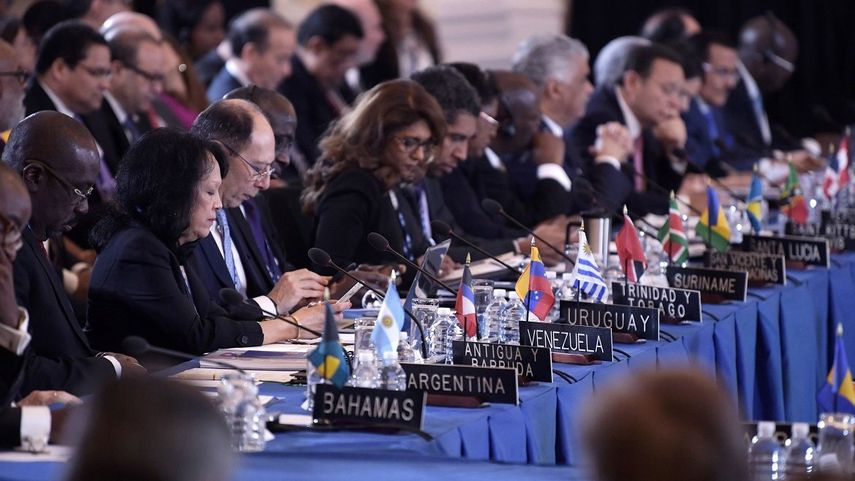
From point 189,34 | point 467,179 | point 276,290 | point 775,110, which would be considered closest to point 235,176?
point 276,290

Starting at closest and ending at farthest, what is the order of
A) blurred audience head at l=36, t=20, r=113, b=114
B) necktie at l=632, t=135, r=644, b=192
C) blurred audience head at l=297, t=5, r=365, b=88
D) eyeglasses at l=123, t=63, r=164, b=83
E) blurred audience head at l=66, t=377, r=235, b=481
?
blurred audience head at l=66, t=377, r=235, b=481
blurred audience head at l=36, t=20, r=113, b=114
eyeglasses at l=123, t=63, r=164, b=83
necktie at l=632, t=135, r=644, b=192
blurred audience head at l=297, t=5, r=365, b=88

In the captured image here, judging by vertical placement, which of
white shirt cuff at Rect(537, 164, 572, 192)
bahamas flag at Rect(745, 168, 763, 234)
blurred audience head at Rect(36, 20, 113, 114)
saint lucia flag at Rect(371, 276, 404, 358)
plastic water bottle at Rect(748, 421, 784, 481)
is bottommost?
plastic water bottle at Rect(748, 421, 784, 481)

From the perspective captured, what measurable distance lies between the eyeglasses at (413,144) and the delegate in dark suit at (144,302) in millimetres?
1299

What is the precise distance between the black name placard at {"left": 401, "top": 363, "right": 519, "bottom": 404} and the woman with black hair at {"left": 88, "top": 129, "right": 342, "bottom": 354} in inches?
27.5

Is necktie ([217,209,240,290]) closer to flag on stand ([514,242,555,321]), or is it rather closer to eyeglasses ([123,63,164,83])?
flag on stand ([514,242,555,321])

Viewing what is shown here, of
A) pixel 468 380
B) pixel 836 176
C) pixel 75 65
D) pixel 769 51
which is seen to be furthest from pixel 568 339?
pixel 769 51

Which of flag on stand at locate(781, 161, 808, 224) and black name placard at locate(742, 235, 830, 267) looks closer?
black name placard at locate(742, 235, 830, 267)

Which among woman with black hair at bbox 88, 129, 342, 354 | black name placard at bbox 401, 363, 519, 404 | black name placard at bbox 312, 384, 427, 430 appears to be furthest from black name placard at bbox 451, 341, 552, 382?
woman with black hair at bbox 88, 129, 342, 354

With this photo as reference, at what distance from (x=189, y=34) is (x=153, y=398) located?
21.8ft

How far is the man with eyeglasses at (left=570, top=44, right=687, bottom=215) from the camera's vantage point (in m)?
6.31

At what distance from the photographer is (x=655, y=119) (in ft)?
22.7

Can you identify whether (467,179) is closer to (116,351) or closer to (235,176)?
(235,176)

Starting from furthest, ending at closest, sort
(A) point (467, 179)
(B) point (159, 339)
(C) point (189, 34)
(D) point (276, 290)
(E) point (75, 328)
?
(C) point (189, 34)
(A) point (467, 179)
(D) point (276, 290)
(B) point (159, 339)
(E) point (75, 328)

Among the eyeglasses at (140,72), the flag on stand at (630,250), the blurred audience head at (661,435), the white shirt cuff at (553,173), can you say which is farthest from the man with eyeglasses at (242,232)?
the blurred audience head at (661,435)
